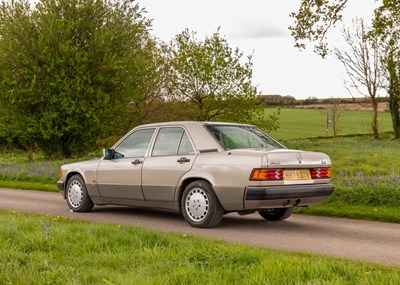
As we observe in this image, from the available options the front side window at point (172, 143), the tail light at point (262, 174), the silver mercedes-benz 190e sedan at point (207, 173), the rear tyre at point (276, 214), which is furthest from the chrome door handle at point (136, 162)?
the tail light at point (262, 174)

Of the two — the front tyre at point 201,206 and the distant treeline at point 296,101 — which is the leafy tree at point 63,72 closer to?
the front tyre at point 201,206

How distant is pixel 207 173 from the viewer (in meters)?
8.83

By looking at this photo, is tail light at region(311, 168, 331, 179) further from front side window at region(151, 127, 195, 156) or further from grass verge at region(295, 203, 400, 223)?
front side window at region(151, 127, 195, 156)

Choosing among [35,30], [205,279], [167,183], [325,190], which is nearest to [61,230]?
[167,183]

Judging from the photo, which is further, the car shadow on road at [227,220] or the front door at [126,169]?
the front door at [126,169]

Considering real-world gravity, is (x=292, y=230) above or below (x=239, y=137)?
below

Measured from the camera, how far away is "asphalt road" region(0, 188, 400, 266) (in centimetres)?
735

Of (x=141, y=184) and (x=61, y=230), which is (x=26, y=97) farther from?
(x=61, y=230)

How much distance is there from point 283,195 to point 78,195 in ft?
15.4

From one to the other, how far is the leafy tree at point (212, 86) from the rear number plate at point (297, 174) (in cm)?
2681

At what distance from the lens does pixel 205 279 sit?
486cm

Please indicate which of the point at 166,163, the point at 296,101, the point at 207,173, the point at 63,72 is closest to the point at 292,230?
the point at 207,173

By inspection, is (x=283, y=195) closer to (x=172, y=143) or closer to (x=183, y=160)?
(x=183, y=160)

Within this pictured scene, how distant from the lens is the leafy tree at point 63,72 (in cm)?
2683
